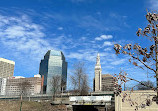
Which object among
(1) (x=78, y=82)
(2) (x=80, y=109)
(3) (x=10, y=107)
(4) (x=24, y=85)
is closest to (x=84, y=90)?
(1) (x=78, y=82)

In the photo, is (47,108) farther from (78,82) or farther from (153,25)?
(153,25)

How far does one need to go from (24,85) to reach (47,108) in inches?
3717

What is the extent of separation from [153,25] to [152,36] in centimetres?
45

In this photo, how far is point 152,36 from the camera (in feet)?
24.2

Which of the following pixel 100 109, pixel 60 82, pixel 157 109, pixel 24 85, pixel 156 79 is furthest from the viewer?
pixel 24 85

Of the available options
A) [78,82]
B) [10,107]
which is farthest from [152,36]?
[78,82]

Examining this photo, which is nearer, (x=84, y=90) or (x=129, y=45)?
(x=129, y=45)

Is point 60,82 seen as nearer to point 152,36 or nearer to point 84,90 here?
point 84,90

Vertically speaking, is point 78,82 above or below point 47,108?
above

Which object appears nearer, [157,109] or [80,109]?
[157,109]

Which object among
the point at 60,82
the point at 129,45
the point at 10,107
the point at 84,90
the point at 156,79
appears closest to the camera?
the point at 156,79

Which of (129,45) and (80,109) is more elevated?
(129,45)

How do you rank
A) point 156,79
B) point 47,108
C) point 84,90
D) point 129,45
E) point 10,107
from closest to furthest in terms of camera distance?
point 156,79 < point 129,45 < point 10,107 < point 47,108 < point 84,90

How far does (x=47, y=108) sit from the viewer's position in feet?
179
